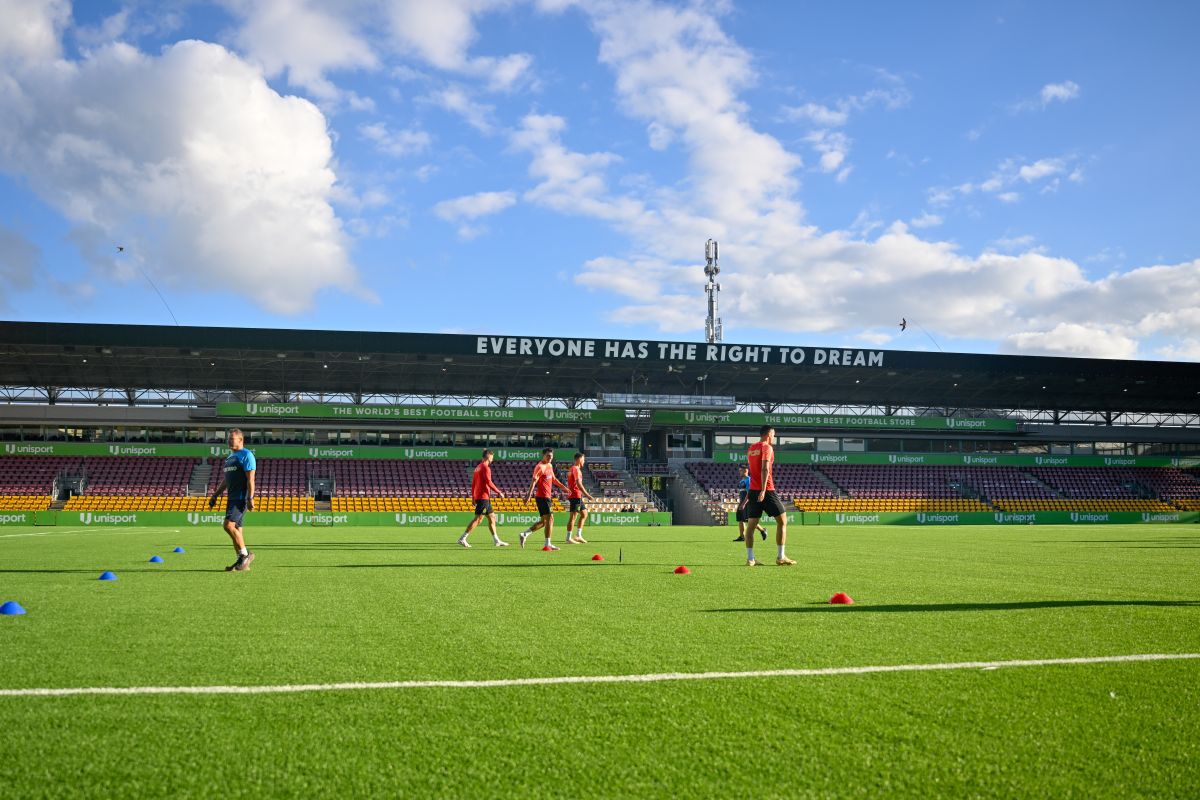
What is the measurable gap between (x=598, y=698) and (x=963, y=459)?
5453cm

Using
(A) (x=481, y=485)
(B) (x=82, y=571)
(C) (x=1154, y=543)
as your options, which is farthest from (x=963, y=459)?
(B) (x=82, y=571)

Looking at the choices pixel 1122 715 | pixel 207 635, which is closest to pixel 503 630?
pixel 207 635

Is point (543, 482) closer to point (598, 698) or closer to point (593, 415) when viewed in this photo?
point (598, 698)

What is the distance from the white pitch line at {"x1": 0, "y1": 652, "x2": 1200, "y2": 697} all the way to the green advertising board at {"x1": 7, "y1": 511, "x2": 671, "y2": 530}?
29310 millimetres

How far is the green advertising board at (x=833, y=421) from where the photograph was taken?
48781mm

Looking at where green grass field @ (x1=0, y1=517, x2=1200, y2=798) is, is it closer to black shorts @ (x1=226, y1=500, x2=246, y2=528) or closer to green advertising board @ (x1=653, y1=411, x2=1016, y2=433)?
black shorts @ (x1=226, y1=500, x2=246, y2=528)

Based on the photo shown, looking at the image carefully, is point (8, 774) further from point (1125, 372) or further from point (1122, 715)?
point (1125, 372)

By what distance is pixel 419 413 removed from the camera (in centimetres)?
4578

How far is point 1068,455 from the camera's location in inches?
2172

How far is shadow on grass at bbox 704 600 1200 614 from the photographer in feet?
23.2

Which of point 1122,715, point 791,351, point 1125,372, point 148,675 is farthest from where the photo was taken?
point 1125,372

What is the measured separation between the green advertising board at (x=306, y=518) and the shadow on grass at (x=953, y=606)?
2705 cm

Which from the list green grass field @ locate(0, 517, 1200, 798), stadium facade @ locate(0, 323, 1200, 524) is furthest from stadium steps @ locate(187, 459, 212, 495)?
green grass field @ locate(0, 517, 1200, 798)

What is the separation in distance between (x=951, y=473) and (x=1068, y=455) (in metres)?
9.58
